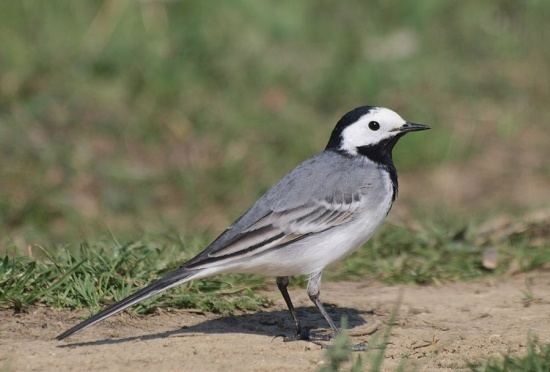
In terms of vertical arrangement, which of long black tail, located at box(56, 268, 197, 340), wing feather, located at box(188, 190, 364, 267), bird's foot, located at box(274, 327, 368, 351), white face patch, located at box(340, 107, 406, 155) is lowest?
bird's foot, located at box(274, 327, 368, 351)

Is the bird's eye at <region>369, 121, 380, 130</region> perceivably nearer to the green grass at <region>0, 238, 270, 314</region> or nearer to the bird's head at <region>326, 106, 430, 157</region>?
the bird's head at <region>326, 106, 430, 157</region>

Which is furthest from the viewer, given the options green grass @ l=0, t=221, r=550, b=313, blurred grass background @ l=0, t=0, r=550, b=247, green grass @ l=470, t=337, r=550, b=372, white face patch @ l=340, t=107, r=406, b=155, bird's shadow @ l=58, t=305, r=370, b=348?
blurred grass background @ l=0, t=0, r=550, b=247

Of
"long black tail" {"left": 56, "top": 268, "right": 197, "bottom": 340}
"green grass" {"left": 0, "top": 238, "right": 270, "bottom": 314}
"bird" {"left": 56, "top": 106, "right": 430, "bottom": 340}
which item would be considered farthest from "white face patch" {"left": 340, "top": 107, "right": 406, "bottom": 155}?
"long black tail" {"left": 56, "top": 268, "right": 197, "bottom": 340}

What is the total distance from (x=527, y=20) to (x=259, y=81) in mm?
3572

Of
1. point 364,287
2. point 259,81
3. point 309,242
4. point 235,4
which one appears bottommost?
point 364,287

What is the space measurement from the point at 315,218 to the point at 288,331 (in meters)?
0.68

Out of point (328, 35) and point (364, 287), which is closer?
point (364, 287)

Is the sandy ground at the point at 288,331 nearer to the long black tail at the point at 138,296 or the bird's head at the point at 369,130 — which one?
the long black tail at the point at 138,296

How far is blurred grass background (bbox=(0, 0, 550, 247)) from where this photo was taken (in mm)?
9352

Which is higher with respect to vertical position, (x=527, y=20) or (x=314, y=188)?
(x=527, y=20)

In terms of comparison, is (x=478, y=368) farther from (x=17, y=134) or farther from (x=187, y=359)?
(x=17, y=134)

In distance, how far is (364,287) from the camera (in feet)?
23.4

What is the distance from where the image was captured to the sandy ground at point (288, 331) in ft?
17.0

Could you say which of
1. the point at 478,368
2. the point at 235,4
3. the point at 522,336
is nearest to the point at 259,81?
the point at 235,4
